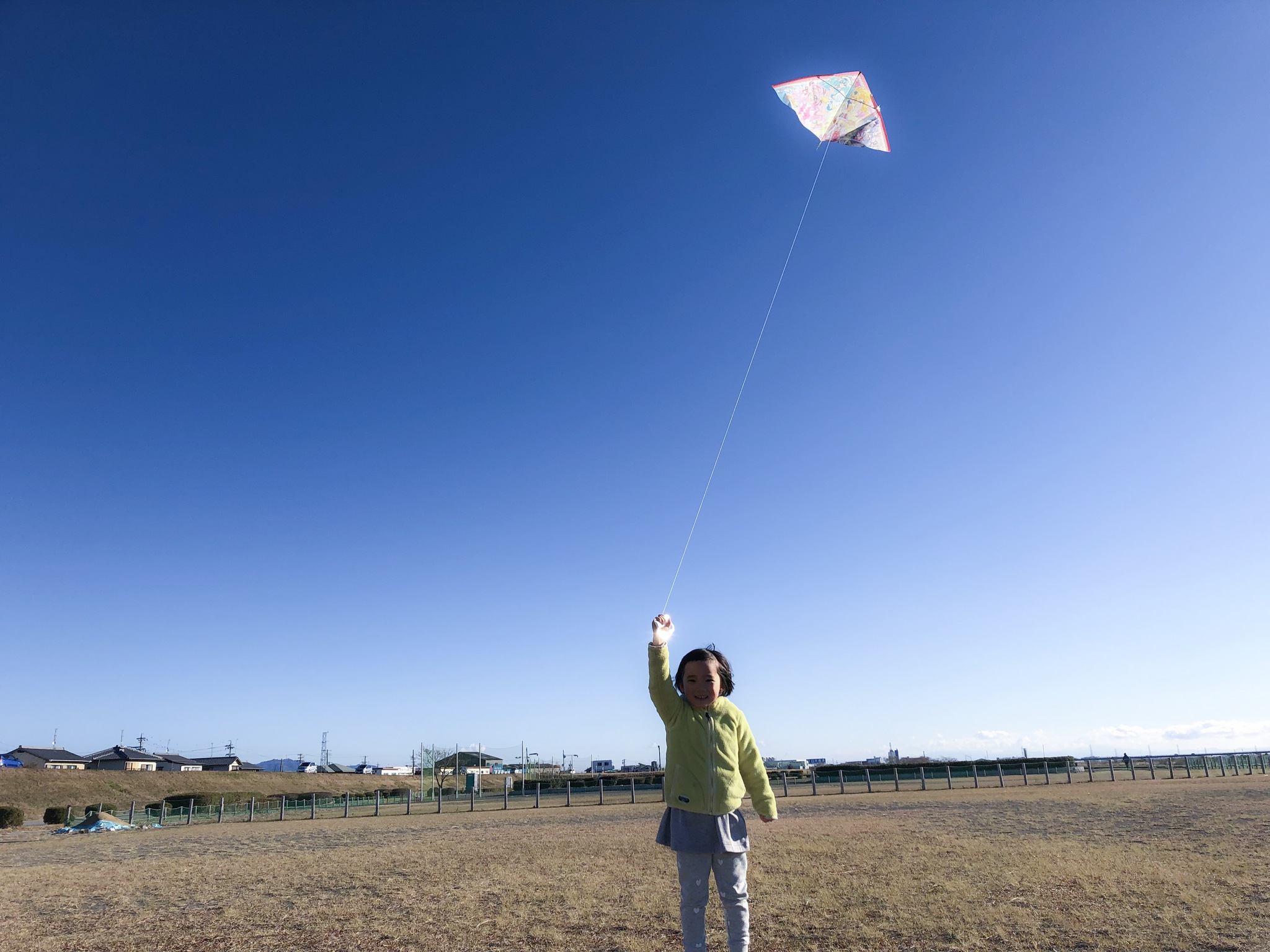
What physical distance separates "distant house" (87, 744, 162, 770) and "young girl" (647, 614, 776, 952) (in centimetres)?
8633

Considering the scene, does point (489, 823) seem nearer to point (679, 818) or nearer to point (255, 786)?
point (679, 818)

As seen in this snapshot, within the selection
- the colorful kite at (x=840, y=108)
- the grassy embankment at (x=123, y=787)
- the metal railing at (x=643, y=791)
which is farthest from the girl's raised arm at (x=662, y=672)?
the grassy embankment at (x=123, y=787)

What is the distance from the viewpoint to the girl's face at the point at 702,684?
4.29 meters

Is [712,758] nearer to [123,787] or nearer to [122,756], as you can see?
[123,787]

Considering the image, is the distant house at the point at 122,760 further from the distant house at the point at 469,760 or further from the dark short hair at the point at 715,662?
the dark short hair at the point at 715,662

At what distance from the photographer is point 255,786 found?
54594 millimetres

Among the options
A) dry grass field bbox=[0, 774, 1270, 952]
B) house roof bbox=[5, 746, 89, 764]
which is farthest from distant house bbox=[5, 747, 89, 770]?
dry grass field bbox=[0, 774, 1270, 952]

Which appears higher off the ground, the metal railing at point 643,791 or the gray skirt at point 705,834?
the gray skirt at point 705,834

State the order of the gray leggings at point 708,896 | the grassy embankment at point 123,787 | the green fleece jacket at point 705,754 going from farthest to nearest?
the grassy embankment at point 123,787, the green fleece jacket at point 705,754, the gray leggings at point 708,896

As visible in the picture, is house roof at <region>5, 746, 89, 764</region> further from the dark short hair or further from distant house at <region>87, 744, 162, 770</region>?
the dark short hair

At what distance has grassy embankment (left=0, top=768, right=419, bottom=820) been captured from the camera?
39.6 m

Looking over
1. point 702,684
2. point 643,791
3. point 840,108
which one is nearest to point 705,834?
point 702,684

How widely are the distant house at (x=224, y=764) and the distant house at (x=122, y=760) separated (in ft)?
21.5

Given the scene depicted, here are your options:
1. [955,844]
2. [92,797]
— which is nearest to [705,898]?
[955,844]
